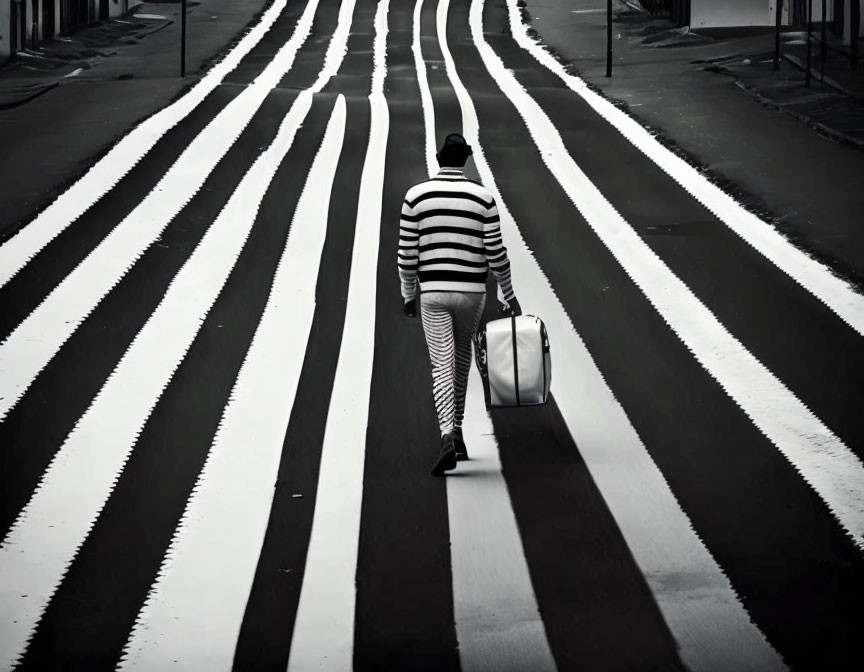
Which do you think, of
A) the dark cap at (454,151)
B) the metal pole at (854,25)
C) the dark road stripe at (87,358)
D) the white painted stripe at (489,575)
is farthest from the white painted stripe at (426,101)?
the white painted stripe at (489,575)

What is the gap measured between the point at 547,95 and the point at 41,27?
58.5ft

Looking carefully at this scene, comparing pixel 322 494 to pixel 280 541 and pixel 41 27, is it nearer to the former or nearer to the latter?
pixel 280 541

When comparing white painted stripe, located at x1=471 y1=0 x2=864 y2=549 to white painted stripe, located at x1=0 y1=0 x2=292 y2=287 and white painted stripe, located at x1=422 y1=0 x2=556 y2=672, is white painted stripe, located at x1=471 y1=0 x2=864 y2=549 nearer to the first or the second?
white painted stripe, located at x1=422 y1=0 x2=556 y2=672

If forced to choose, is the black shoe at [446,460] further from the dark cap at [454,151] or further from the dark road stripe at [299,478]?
the dark cap at [454,151]

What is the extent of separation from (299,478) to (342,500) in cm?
51

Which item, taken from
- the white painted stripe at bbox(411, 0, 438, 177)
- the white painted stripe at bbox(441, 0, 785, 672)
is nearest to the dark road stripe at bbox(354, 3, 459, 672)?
the white painted stripe at bbox(441, 0, 785, 672)

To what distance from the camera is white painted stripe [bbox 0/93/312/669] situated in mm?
6738

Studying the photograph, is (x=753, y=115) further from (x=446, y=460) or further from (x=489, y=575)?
(x=489, y=575)

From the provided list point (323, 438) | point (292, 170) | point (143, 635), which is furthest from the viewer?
point (292, 170)

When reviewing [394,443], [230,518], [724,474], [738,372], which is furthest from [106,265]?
→ [724,474]

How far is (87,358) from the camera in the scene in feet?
35.5

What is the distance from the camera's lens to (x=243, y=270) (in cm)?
1358

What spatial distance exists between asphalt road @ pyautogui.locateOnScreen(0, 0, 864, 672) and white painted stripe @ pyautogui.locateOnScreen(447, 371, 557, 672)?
0.02m

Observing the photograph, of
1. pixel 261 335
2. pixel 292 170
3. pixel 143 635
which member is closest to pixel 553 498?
pixel 143 635
